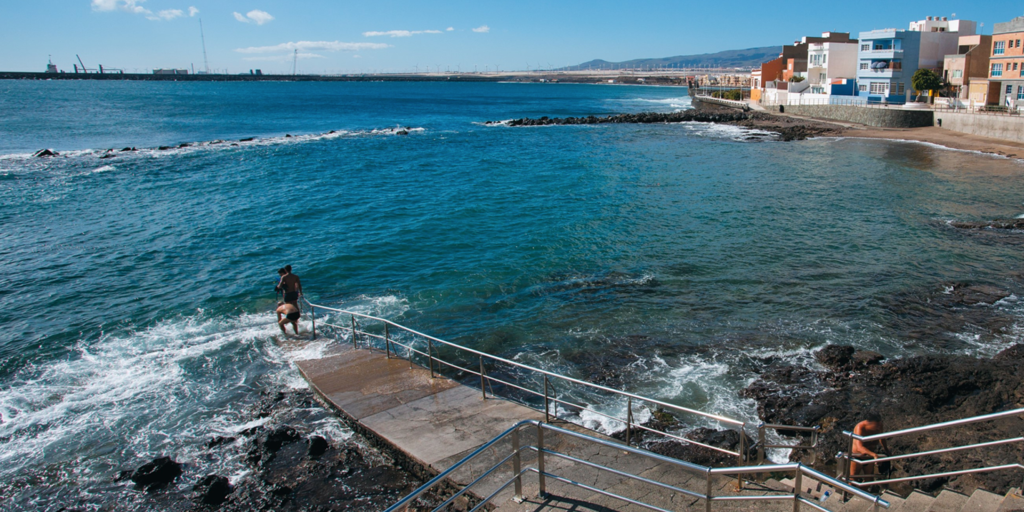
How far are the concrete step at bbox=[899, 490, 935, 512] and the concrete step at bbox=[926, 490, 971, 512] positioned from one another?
0.05 m

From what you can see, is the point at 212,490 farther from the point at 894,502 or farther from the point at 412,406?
the point at 894,502

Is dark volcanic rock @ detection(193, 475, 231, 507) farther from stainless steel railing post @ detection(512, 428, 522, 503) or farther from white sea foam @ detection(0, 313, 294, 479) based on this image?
stainless steel railing post @ detection(512, 428, 522, 503)

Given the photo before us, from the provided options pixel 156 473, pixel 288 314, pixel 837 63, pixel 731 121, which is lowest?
pixel 156 473

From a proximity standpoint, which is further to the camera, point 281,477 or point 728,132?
point 728,132

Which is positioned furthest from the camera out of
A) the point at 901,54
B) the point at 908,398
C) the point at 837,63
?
the point at 837,63

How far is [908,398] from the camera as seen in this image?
9.96 metres

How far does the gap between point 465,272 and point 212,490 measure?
437 inches

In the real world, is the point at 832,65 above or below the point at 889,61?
above

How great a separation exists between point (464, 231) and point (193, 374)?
1297cm

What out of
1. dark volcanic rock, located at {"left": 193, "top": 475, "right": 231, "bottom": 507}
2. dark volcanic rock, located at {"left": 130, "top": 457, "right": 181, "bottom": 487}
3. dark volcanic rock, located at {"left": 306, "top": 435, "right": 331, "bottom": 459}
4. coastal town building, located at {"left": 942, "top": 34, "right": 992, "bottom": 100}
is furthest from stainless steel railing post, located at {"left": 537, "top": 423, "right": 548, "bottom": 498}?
coastal town building, located at {"left": 942, "top": 34, "right": 992, "bottom": 100}

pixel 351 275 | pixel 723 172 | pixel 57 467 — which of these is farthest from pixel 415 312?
pixel 723 172

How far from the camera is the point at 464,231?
23.2 meters

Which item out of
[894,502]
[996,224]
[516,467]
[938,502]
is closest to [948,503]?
[938,502]

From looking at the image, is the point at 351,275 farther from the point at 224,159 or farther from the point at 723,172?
the point at 224,159
